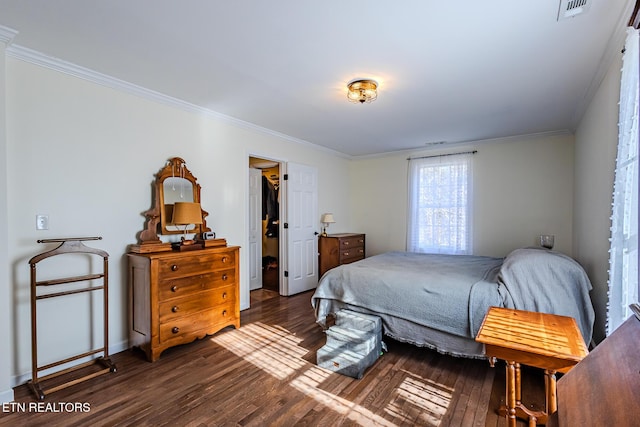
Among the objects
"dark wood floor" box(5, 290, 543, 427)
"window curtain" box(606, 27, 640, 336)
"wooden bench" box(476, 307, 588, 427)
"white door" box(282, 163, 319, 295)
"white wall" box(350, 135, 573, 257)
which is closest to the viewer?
"wooden bench" box(476, 307, 588, 427)

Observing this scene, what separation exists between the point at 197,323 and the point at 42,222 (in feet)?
4.84

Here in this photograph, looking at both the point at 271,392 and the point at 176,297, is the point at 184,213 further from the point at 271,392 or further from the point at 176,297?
the point at 271,392

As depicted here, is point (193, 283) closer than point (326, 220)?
Yes

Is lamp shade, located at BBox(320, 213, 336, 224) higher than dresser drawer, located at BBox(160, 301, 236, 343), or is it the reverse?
lamp shade, located at BBox(320, 213, 336, 224)

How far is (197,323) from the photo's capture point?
2.82m

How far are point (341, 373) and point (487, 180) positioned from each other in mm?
3782

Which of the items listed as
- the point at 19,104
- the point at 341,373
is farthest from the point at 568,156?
the point at 19,104

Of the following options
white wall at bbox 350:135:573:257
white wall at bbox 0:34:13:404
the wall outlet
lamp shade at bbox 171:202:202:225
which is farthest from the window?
white wall at bbox 0:34:13:404

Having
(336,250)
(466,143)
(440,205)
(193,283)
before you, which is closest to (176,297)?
(193,283)

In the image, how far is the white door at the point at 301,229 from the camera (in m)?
4.57

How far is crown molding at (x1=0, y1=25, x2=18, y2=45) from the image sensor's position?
1.90 meters

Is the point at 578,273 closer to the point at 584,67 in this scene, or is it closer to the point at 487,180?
the point at 584,67

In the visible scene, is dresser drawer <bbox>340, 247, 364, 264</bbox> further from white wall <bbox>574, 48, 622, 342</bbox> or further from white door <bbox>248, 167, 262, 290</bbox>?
white wall <bbox>574, 48, 622, 342</bbox>

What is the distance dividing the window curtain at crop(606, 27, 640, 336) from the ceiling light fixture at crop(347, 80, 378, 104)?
159cm
